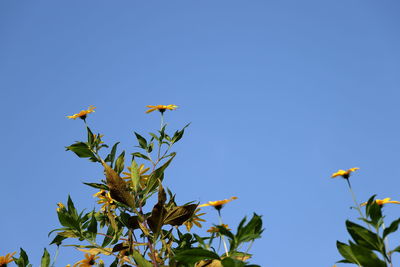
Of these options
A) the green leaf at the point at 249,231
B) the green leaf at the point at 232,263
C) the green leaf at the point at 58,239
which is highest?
the green leaf at the point at 58,239

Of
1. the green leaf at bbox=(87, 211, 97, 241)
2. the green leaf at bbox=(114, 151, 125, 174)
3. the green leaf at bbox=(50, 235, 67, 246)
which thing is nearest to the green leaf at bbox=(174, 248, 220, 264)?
the green leaf at bbox=(87, 211, 97, 241)

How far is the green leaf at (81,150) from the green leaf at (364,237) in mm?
2334

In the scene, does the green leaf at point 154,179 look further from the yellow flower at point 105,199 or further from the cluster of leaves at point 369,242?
the cluster of leaves at point 369,242

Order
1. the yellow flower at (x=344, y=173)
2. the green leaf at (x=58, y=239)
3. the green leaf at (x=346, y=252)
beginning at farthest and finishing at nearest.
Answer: the green leaf at (x=58, y=239)
the yellow flower at (x=344, y=173)
the green leaf at (x=346, y=252)

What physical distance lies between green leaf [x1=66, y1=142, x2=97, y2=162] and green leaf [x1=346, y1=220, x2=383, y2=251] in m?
2.33

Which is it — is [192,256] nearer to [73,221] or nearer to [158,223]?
[158,223]

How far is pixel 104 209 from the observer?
13.0 feet

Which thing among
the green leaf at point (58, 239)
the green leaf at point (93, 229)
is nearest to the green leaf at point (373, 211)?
the green leaf at point (93, 229)

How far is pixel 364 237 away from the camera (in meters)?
2.25

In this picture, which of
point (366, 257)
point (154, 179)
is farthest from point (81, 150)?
point (366, 257)

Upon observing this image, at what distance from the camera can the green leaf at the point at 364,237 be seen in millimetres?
2227

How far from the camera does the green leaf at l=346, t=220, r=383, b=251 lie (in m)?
2.23

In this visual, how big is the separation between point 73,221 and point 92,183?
0.39m

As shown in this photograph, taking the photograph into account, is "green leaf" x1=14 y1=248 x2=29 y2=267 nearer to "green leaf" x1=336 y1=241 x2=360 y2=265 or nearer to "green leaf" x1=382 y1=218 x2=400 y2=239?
"green leaf" x1=336 y1=241 x2=360 y2=265
